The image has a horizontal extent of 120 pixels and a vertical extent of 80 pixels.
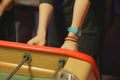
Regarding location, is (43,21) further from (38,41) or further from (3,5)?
(3,5)

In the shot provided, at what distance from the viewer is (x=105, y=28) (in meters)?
2.37

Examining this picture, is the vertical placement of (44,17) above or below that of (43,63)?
above

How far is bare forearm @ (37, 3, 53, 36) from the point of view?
107 centimetres

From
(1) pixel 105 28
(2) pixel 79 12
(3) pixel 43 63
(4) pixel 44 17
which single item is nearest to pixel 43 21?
(4) pixel 44 17

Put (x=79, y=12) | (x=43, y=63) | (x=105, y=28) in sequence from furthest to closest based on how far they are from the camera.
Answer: (x=105, y=28)
(x=79, y=12)
(x=43, y=63)

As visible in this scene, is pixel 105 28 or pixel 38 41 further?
pixel 105 28

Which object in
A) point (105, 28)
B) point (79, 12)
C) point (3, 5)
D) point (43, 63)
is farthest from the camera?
point (105, 28)

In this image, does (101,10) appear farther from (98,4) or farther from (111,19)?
(111,19)

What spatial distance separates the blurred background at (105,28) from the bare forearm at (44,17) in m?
0.20

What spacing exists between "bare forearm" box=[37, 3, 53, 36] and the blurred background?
20cm

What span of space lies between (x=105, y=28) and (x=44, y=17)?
136cm

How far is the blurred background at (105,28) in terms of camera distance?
1617 millimetres

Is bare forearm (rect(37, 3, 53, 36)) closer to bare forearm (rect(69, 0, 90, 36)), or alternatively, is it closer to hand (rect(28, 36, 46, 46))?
hand (rect(28, 36, 46, 46))

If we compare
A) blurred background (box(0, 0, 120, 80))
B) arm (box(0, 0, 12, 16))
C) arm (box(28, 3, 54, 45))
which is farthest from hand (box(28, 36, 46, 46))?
arm (box(0, 0, 12, 16))
